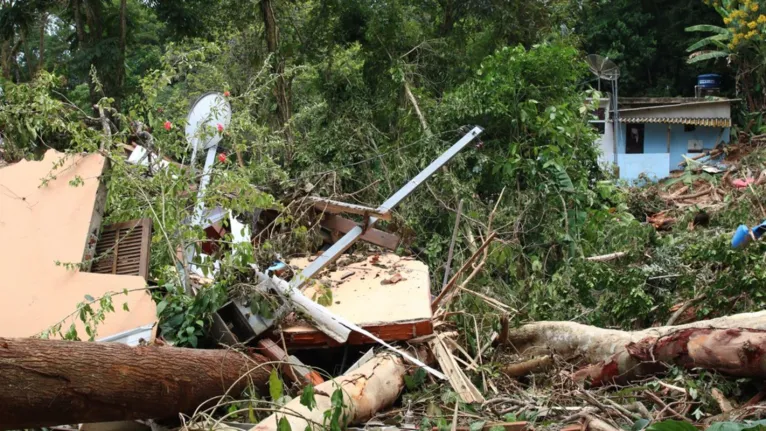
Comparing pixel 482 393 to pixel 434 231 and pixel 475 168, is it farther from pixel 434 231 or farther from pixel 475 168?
pixel 475 168

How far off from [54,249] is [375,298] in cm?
207

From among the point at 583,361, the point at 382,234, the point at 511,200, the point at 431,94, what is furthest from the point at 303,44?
the point at 583,361

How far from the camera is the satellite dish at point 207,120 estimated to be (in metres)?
5.09

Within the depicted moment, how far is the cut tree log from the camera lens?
351 centimetres

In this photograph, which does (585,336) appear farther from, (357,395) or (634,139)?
(634,139)

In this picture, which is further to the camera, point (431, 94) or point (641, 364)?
point (431, 94)

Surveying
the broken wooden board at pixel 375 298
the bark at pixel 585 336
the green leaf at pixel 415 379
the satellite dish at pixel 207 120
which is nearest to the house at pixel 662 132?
the broken wooden board at pixel 375 298

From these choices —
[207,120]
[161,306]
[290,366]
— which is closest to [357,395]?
[290,366]

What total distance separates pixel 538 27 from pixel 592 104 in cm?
329

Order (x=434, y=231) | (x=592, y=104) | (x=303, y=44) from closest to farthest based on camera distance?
1. (x=434, y=231)
2. (x=592, y=104)
3. (x=303, y=44)

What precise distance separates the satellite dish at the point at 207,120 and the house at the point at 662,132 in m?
13.7

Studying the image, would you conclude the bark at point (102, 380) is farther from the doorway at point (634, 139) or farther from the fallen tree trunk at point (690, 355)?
the doorway at point (634, 139)

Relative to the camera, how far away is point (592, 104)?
8492mm

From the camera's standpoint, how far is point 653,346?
3904 millimetres
